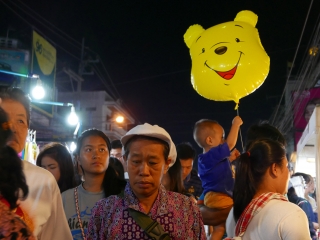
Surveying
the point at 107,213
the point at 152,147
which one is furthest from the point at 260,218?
the point at 107,213

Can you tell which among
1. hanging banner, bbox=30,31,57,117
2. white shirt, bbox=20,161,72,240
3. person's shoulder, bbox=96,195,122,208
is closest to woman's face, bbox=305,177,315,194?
person's shoulder, bbox=96,195,122,208

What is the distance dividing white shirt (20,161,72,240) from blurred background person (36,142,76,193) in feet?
6.37

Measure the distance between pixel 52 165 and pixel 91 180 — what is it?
837 millimetres

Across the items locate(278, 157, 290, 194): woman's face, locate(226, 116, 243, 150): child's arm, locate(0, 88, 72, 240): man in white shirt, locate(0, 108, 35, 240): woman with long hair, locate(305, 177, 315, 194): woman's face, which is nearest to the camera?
locate(0, 108, 35, 240): woman with long hair

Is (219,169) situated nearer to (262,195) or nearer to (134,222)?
(262,195)

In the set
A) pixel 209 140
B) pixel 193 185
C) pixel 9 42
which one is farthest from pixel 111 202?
pixel 9 42

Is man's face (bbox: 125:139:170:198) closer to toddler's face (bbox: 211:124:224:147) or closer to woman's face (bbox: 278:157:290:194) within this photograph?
woman's face (bbox: 278:157:290:194)

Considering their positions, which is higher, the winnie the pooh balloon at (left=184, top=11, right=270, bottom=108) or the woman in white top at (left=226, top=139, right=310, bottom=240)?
the winnie the pooh balloon at (left=184, top=11, right=270, bottom=108)

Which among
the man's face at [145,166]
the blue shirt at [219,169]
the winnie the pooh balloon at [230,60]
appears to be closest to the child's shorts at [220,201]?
the blue shirt at [219,169]

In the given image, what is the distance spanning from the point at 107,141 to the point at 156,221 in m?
1.55

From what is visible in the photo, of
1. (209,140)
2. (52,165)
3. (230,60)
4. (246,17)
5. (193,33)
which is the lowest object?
(52,165)

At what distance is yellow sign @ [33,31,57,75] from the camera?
17.2 m

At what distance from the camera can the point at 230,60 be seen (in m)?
3.90

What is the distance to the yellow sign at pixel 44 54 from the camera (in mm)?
17234
